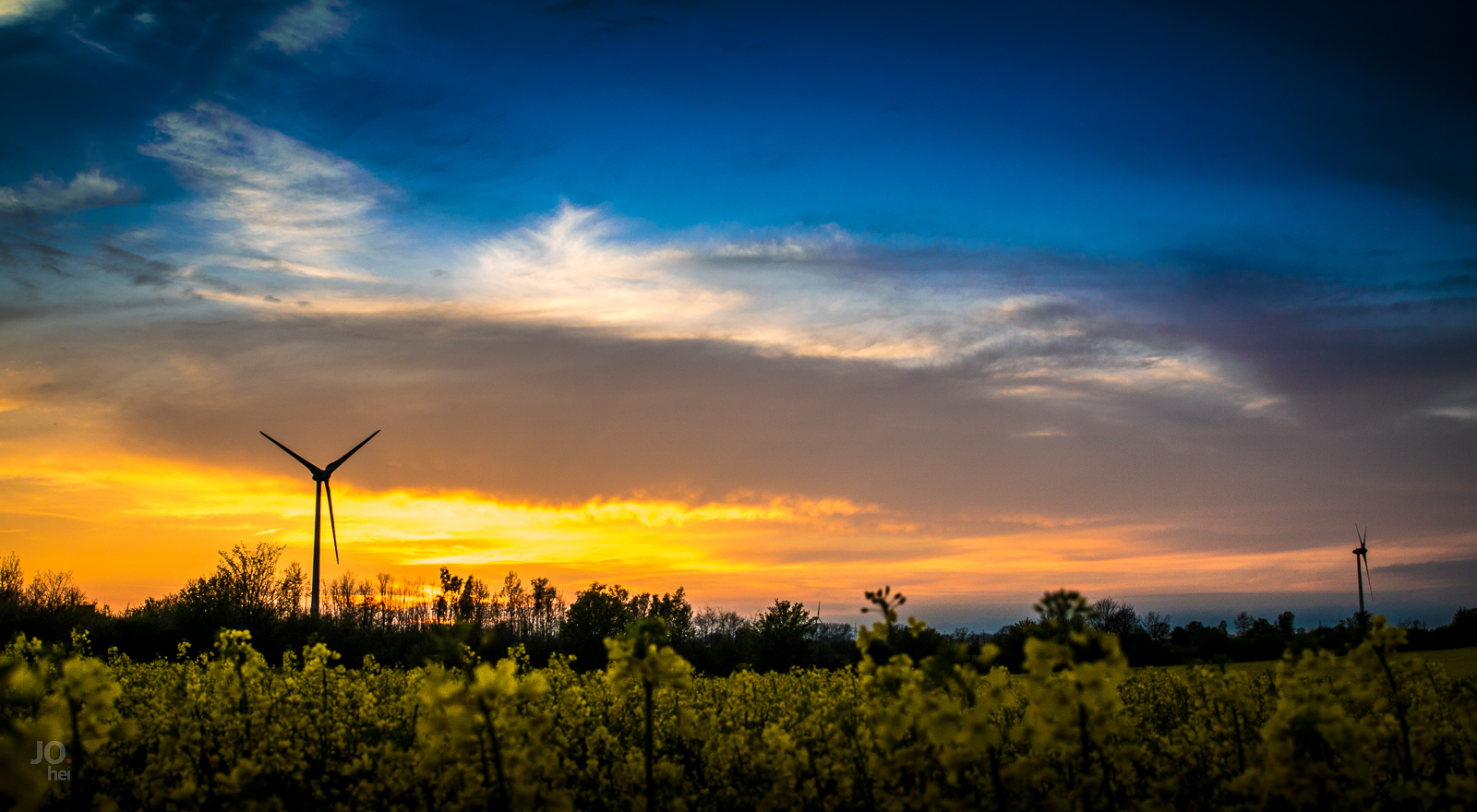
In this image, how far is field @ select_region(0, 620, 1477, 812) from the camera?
7.16 m

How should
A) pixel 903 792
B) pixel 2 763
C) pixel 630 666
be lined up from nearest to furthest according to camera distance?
pixel 2 763 < pixel 630 666 < pixel 903 792

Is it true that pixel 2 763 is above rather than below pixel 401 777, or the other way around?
above

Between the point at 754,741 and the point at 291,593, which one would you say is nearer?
the point at 754,741

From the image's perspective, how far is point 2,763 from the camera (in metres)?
5.68

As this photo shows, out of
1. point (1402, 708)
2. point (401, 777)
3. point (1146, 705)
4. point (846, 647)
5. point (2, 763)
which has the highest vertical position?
point (2, 763)

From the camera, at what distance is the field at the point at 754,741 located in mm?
7164

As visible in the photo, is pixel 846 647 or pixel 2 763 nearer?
pixel 2 763

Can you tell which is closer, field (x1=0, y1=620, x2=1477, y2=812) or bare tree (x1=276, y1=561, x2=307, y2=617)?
field (x1=0, y1=620, x2=1477, y2=812)

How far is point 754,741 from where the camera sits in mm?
10719

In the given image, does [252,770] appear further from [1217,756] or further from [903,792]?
[1217,756]

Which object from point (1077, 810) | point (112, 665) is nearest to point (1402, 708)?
point (1077, 810)

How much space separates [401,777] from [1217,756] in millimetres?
10223

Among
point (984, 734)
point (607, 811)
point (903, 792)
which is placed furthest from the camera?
point (607, 811)

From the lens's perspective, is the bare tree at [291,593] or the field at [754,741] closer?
the field at [754,741]
